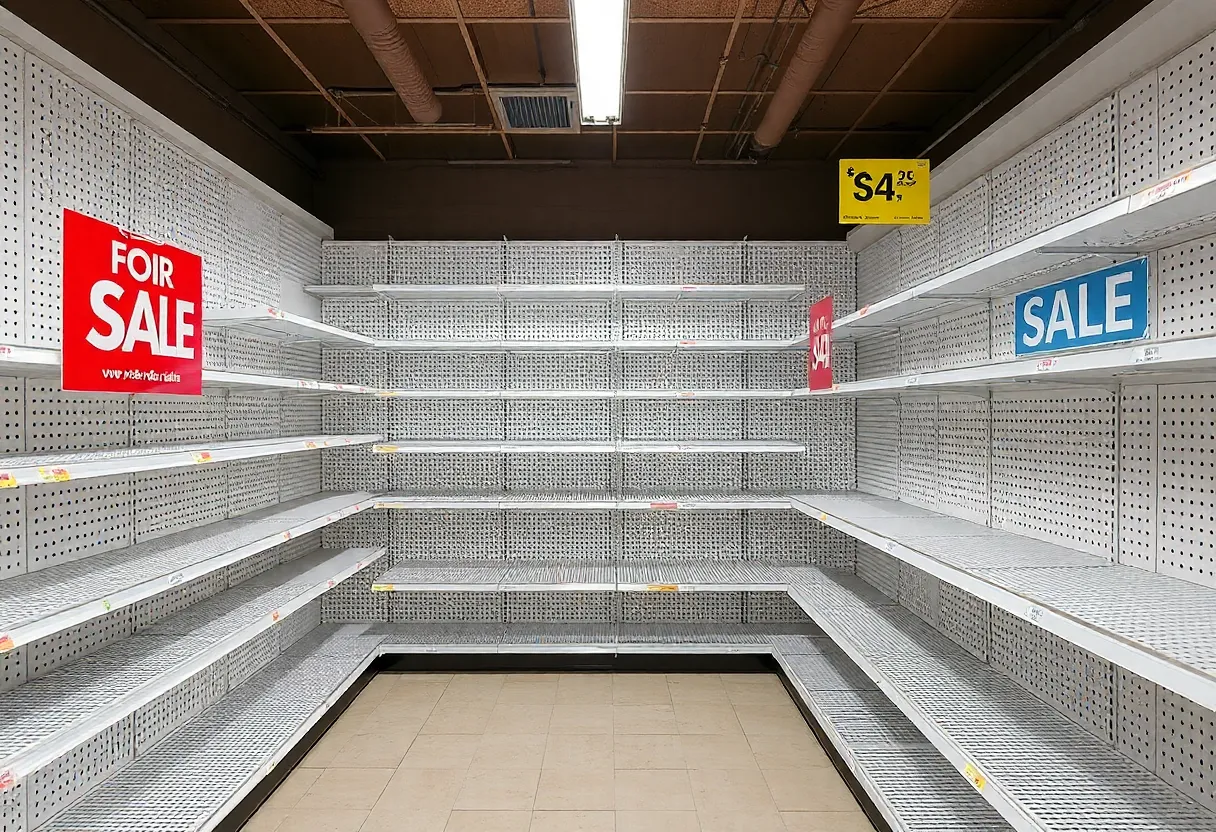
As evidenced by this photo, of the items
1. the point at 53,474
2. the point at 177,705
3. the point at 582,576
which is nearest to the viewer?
the point at 53,474

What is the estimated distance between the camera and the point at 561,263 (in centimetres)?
528

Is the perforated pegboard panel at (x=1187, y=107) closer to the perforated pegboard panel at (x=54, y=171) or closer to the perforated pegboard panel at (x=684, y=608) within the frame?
the perforated pegboard panel at (x=684, y=608)

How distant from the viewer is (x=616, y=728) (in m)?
4.05

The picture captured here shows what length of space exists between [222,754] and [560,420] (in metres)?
2.98

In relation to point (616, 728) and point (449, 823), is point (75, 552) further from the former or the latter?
point (616, 728)

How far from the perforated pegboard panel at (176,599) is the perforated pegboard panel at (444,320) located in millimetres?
2236

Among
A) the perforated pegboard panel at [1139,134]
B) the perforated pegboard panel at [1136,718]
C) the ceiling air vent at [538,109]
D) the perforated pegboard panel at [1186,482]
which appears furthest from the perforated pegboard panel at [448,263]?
the perforated pegboard panel at [1136,718]

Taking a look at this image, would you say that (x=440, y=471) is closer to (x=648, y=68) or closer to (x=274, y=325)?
(x=274, y=325)

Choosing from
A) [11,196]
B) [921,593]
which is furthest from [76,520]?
[921,593]

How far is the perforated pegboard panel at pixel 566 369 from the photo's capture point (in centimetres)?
523

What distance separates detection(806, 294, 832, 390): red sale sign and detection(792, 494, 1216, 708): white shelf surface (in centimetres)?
101

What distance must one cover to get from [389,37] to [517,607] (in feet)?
12.8

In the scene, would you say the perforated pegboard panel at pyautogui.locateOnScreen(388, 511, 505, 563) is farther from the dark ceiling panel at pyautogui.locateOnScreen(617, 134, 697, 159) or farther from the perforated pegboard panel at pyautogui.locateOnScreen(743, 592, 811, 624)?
the dark ceiling panel at pyautogui.locateOnScreen(617, 134, 697, 159)

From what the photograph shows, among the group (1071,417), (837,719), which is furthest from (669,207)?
(837,719)
